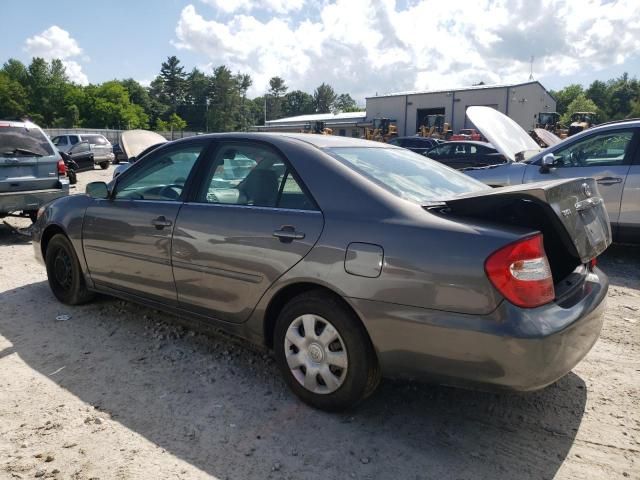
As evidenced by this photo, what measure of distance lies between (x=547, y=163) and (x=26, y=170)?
744cm

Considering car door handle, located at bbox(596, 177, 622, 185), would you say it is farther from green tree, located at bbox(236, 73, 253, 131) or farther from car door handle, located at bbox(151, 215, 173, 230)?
green tree, located at bbox(236, 73, 253, 131)

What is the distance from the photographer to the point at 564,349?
2.37 meters

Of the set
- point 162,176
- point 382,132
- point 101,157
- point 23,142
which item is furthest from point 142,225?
point 382,132

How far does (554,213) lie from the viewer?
A: 241cm

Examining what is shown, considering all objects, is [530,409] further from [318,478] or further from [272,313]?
[272,313]

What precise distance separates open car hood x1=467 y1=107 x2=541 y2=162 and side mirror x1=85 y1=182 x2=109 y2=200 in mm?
3985

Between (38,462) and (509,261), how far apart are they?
2.46 metres

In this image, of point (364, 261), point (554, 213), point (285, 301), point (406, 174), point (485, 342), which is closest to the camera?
point (485, 342)

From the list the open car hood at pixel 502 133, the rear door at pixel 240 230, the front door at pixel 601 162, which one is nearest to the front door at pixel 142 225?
the rear door at pixel 240 230

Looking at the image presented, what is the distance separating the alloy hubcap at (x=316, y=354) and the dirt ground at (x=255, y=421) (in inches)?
7.9

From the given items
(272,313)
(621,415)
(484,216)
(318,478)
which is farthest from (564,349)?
(272,313)

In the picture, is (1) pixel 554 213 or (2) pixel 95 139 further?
(2) pixel 95 139

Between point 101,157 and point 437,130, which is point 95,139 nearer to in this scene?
point 101,157

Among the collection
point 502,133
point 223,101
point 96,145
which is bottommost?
point 502,133
